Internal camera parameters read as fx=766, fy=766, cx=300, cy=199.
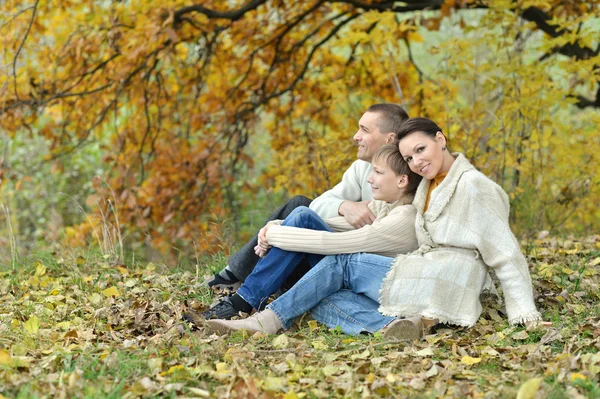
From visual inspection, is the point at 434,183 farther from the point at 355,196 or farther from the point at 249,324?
the point at 249,324

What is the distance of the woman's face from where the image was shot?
12.0ft

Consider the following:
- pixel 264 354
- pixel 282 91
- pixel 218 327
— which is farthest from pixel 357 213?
pixel 282 91

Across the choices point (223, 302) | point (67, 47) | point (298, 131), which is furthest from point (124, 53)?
point (223, 302)

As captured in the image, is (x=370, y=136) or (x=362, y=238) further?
(x=370, y=136)

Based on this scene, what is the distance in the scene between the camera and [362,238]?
3.76 m

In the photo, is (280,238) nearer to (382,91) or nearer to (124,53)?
(124,53)

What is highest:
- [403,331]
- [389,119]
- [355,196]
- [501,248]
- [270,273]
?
[389,119]

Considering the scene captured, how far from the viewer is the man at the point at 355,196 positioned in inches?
164

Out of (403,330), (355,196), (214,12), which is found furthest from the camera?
(214,12)

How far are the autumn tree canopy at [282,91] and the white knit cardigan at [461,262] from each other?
90.5 inches

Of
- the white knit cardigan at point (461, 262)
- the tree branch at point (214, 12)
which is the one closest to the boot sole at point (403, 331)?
the white knit cardigan at point (461, 262)

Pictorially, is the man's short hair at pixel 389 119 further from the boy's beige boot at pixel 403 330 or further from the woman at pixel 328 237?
the boy's beige boot at pixel 403 330

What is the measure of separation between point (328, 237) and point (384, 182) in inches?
16.0

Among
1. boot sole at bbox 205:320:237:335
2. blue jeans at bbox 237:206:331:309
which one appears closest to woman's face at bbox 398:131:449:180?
blue jeans at bbox 237:206:331:309
